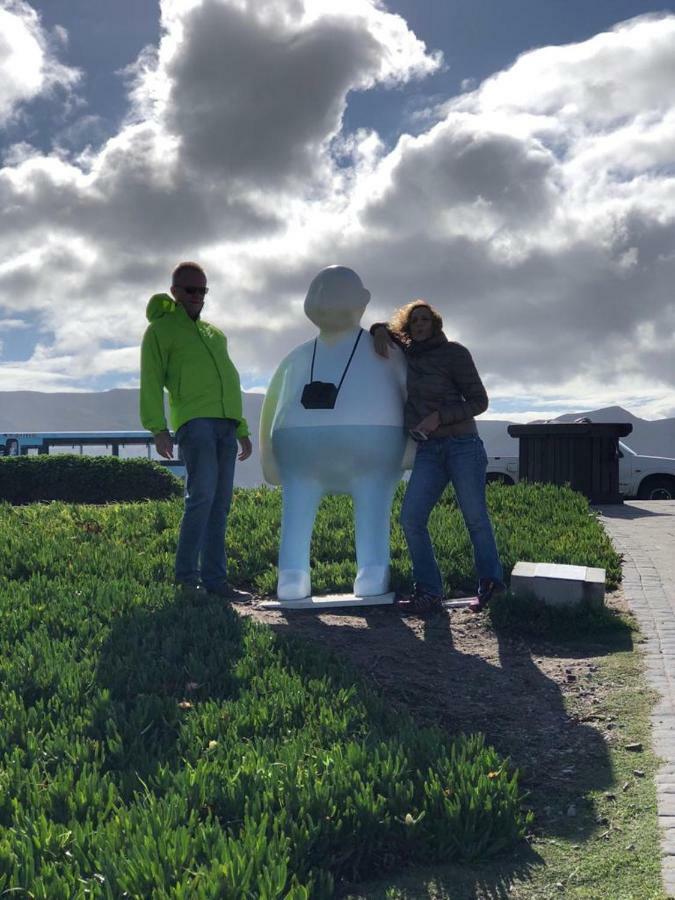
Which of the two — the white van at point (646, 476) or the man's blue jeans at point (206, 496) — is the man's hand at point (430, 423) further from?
the white van at point (646, 476)

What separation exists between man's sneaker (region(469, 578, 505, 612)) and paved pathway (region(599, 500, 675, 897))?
901 millimetres

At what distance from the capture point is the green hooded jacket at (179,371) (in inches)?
214

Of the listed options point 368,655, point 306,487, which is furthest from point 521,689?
point 306,487

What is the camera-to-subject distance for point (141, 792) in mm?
2803

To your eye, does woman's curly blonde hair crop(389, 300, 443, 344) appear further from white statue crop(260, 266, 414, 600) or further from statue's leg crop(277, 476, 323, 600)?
statue's leg crop(277, 476, 323, 600)

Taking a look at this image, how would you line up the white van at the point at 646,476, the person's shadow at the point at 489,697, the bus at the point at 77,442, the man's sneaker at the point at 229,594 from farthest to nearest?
the bus at the point at 77,442 → the white van at the point at 646,476 → the man's sneaker at the point at 229,594 → the person's shadow at the point at 489,697

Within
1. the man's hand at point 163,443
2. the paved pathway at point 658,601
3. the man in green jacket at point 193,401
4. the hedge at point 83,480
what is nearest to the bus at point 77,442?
the hedge at point 83,480

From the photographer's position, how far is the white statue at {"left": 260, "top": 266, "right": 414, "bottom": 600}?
5.23 meters

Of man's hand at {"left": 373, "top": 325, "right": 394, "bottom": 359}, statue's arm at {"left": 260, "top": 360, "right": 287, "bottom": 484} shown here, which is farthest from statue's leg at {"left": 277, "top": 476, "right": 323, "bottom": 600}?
man's hand at {"left": 373, "top": 325, "right": 394, "bottom": 359}

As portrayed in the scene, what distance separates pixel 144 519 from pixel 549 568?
4155mm

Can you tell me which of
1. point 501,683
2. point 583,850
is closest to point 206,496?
point 501,683

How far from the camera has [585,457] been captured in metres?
12.1

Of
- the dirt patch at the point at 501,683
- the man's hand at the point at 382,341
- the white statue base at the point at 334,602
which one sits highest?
the man's hand at the point at 382,341

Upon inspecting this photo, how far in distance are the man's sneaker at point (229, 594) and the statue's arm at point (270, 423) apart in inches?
33.4
